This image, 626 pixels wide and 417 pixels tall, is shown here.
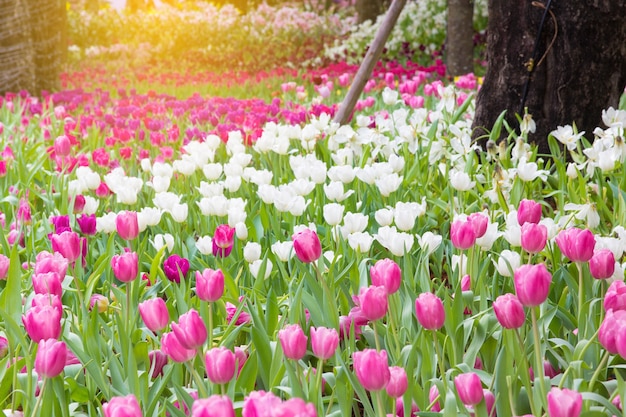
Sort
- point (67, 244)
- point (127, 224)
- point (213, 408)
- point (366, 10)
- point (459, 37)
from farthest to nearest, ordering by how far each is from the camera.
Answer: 1. point (366, 10)
2. point (459, 37)
3. point (127, 224)
4. point (67, 244)
5. point (213, 408)

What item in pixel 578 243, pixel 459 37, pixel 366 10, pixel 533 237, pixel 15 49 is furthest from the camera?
pixel 366 10

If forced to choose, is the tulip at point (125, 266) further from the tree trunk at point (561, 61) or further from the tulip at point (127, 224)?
the tree trunk at point (561, 61)

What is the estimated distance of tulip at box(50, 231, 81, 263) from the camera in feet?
5.79

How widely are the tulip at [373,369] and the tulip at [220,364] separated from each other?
224 mm

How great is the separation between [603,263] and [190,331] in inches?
34.5

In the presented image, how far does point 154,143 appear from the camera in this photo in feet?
13.4

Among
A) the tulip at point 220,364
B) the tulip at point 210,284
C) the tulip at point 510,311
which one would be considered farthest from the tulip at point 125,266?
the tulip at point 510,311

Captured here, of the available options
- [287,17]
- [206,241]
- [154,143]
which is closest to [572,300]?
[206,241]

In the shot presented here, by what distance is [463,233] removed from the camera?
1.64 m

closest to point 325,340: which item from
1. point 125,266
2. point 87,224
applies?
point 125,266

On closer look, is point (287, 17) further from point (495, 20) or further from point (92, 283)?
point (92, 283)

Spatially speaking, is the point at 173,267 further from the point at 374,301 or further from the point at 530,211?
the point at 530,211

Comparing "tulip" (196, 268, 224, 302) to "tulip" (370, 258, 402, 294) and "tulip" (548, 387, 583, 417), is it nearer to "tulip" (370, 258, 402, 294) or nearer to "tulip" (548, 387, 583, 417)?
"tulip" (370, 258, 402, 294)

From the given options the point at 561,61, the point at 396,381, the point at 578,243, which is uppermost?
the point at 561,61
